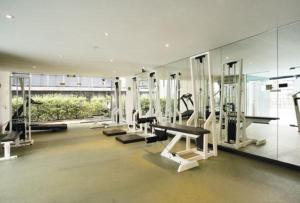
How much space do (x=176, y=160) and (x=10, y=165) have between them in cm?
348

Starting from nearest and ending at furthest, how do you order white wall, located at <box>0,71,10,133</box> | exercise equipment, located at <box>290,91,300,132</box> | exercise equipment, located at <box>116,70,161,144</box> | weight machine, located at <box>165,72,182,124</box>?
exercise equipment, located at <box>290,91,300,132</box>
exercise equipment, located at <box>116,70,161,144</box>
weight machine, located at <box>165,72,182,124</box>
white wall, located at <box>0,71,10,133</box>

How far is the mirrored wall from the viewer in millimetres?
3833

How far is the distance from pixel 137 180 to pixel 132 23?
272 centimetres

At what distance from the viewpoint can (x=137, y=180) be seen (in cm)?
284

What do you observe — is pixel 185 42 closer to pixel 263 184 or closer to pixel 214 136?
pixel 214 136

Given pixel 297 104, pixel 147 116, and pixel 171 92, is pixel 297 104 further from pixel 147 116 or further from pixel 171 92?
pixel 147 116

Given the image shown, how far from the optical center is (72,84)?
1261 centimetres

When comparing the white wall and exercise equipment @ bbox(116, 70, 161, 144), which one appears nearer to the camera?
exercise equipment @ bbox(116, 70, 161, 144)

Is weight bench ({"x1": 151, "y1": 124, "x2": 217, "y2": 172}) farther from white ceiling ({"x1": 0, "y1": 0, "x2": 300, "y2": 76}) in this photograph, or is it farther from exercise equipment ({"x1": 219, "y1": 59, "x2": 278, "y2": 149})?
white ceiling ({"x1": 0, "y1": 0, "x2": 300, "y2": 76})

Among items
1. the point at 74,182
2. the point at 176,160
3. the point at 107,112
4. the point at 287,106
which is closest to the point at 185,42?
the point at 176,160

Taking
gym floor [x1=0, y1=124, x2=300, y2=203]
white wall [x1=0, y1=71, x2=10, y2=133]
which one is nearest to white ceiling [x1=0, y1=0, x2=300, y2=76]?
gym floor [x1=0, y1=124, x2=300, y2=203]

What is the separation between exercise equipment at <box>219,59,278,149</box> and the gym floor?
0.63m

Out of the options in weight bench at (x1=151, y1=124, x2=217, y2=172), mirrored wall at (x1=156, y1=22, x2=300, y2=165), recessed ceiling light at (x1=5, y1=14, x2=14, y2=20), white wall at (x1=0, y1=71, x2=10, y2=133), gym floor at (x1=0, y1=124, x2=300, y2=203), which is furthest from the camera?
white wall at (x1=0, y1=71, x2=10, y2=133)

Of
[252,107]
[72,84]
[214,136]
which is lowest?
[214,136]
